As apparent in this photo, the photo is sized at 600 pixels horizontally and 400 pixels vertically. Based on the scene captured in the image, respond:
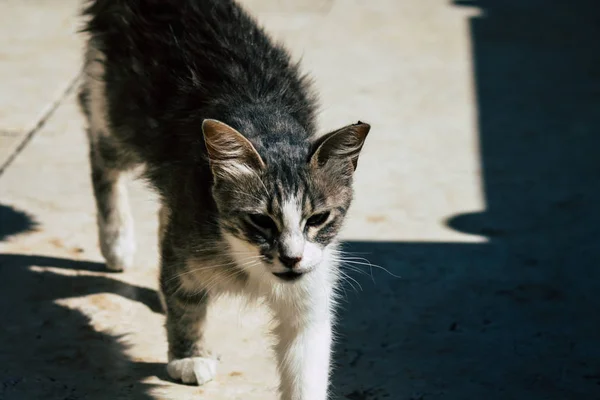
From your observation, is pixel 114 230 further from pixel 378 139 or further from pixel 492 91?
pixel 492 91

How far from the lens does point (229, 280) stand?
13.8 feet

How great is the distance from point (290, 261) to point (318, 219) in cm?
24

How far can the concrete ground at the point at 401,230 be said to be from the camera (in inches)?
180

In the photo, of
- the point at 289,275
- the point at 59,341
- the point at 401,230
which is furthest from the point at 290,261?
the point at 401,230

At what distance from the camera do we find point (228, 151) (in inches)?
153

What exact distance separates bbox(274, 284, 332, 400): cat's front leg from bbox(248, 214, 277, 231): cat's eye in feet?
1.27

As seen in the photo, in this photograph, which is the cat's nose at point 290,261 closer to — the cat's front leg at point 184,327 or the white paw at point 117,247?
the cat's front leg at point 184,327

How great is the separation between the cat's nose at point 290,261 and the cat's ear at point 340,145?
0.39 meters

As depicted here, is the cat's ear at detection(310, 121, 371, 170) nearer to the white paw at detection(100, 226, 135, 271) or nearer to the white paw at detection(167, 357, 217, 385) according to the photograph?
the white paw at detection(167, 357, 217, 385)

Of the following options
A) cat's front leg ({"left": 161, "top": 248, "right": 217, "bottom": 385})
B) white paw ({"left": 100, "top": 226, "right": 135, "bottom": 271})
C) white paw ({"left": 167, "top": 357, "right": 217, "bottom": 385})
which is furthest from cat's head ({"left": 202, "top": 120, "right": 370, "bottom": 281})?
white paw ({"left": 100, "top": 226, "right": 135, "bottom": 271})

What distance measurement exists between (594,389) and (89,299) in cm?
245

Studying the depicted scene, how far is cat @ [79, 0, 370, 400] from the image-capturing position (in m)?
3.92

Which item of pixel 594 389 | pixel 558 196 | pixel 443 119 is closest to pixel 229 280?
pixel 594 389

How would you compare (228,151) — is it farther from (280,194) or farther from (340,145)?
(340,145)
